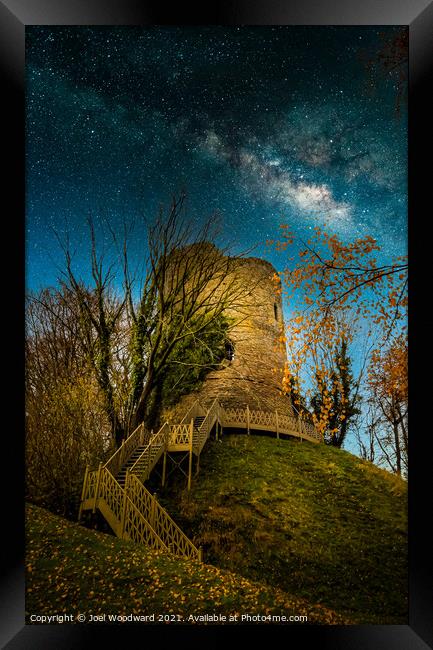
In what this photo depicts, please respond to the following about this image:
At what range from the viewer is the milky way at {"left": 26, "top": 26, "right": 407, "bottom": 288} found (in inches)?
144

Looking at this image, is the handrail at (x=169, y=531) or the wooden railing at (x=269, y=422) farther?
the wooden railing at (x=269, y=422)

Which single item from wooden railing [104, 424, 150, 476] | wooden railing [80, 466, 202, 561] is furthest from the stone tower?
wooden railing [80, 466, 202, 561]

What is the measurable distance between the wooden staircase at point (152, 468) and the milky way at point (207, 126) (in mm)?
1863

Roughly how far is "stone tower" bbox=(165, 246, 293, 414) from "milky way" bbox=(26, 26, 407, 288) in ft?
2.60

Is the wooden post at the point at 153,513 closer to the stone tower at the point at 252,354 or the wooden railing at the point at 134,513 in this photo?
the wooden railing at the point at 134,513

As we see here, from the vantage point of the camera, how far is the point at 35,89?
3660 millimetres

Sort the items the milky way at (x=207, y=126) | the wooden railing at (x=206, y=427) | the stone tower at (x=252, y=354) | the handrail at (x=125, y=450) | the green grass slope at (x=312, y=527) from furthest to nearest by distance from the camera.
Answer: the stone tower at (x=252, y=354)
the wooden railing at (x=206, y=427)
the handrail at (x=125, y=450)
the milky way at (x=207, y=126)
the green grass slope at (x=312, y=527)

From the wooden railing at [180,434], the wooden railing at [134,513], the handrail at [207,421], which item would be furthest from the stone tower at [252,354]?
the wooden railing at [134,513]

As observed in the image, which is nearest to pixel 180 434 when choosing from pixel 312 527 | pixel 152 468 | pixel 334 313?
pixel 152 468

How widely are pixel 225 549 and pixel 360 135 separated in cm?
390

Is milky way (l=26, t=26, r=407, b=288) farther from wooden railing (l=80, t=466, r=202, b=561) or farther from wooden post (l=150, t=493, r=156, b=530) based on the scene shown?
wooden post (l=150, t=493, r=156, b=530)

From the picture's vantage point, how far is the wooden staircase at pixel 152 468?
3.52 metres

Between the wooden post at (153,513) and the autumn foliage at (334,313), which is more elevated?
the autumn foliage at (334,313)
